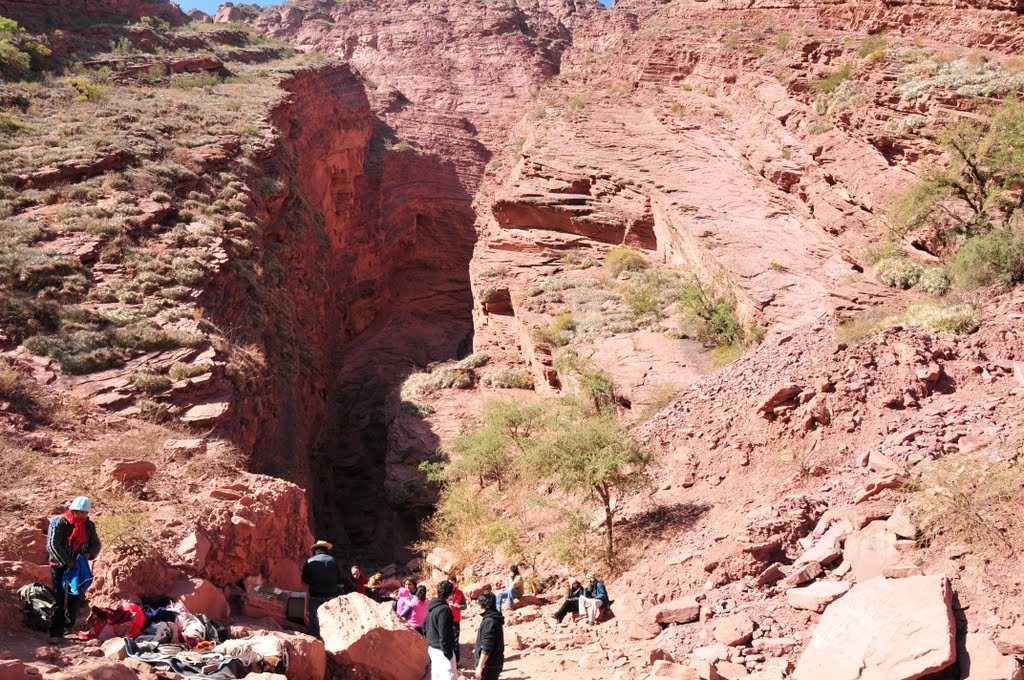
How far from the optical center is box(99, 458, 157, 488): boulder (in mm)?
8703

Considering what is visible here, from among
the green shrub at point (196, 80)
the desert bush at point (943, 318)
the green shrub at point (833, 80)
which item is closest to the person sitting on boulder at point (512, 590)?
the desert bush at point (943, 318)

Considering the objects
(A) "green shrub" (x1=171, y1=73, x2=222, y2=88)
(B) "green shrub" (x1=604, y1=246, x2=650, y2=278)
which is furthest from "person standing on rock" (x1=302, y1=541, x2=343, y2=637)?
(A) "green shrub" (x1=171, y1=73, x2=222, y2=88)

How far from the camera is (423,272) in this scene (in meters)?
38.3

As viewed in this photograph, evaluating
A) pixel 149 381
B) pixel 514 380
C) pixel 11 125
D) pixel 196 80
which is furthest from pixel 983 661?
pixel 196 80

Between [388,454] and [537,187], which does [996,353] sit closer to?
[388,454]

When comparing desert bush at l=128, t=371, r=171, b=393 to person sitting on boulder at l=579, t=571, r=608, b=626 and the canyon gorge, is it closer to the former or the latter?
the canyon gorge

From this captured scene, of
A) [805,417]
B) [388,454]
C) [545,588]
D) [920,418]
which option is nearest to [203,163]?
[388,454]

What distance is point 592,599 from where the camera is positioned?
1028 cm

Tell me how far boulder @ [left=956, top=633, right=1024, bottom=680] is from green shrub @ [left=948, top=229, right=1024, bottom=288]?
30.8 feet

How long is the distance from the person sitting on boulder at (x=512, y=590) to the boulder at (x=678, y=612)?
9.99 ft

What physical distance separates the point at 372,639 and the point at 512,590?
481 centimetres

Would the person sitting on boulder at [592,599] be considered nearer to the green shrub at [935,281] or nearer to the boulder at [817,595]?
the boulder at [817,595]

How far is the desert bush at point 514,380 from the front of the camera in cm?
2348

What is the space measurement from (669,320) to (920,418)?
10.7 meters
